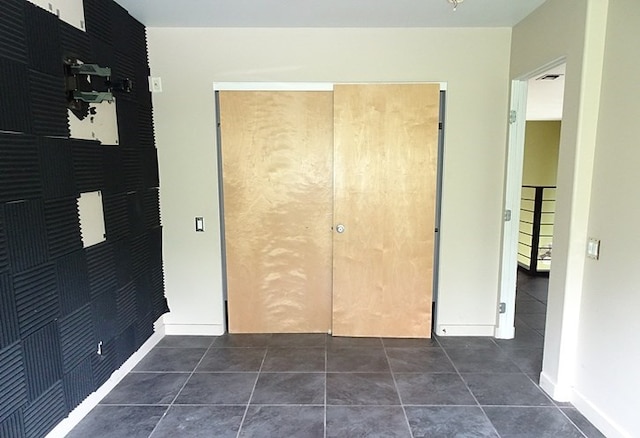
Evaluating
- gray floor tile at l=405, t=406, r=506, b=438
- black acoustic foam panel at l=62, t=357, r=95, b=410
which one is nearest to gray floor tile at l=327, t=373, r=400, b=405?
gray floor tile at l=405, t=406, r=506, b=438

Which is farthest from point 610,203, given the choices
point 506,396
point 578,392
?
point 506,396

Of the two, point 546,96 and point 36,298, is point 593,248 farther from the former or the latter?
point 546,96

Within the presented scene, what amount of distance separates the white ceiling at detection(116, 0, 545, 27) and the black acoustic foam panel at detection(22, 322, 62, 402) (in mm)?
2133

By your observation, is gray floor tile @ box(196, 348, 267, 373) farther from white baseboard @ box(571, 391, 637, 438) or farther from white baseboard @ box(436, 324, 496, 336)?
white baseboard @ box(571, 391, 637, 438)

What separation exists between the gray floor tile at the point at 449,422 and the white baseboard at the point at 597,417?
22.7 inches

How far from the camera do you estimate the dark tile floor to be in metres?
2.05

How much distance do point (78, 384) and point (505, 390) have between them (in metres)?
2.58

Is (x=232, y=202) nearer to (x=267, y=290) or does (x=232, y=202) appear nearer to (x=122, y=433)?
(x=267, y=290)

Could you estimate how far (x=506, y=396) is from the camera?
7.70ft

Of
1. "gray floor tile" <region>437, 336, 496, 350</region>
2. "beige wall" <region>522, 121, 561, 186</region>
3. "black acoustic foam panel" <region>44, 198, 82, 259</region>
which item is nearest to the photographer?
"black acoustic foam panel" <region>44, 198, 82, 259</region>

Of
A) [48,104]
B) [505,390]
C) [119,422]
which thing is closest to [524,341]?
[505,390]

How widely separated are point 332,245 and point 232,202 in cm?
93

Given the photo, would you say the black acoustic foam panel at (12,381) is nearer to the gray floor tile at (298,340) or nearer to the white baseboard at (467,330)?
the gray floor tile at (298,340)

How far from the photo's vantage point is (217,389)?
243 centimetres
